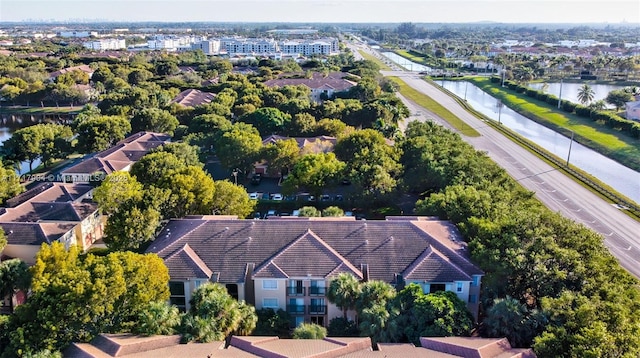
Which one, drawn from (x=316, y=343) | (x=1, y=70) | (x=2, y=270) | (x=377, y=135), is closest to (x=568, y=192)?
(x=377, y=135)

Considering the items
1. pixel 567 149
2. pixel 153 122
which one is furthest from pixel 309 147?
pixel 567 149

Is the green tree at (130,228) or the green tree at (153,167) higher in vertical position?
the green tree at (153,167)

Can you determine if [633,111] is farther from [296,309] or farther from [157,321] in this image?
[157,321]

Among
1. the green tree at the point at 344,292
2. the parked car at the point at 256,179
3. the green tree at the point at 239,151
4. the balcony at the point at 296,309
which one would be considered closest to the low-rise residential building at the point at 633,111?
the parked car at the point at 256,179

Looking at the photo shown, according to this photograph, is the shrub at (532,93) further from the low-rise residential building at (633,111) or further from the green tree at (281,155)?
the green tree at (281,155)

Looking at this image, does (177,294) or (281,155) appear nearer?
(177,294)

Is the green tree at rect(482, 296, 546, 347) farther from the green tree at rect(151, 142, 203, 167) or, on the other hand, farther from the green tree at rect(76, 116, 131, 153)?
the green tree at rect(76, 116, 131, 153)

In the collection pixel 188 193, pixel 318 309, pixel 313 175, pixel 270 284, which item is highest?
pixel 188 193
